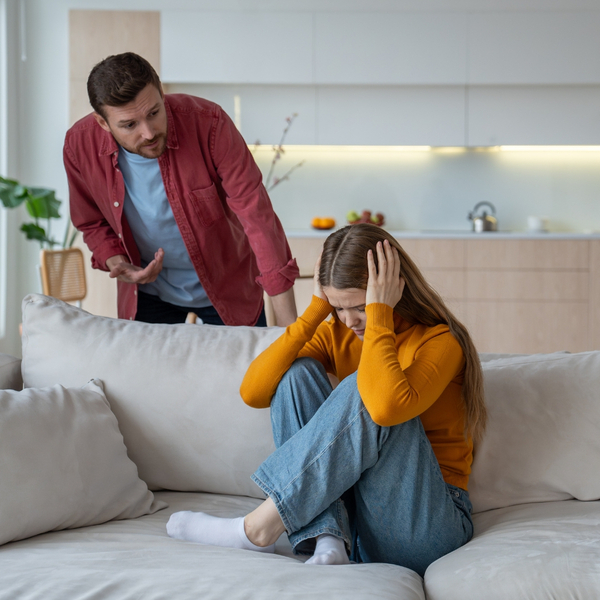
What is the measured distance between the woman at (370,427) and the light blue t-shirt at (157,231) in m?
0.71

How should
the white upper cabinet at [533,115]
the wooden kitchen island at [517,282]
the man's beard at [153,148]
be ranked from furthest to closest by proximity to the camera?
the white upper cabinet at [533,115] → the wooden kitchen island at [517,282] → the man's beard at [153,148]

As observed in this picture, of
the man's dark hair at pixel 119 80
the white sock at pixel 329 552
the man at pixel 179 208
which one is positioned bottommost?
the white sock at pixel 329 552

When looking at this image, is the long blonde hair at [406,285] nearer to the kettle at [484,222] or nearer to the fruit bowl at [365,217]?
the fruit bowl at [365,217]

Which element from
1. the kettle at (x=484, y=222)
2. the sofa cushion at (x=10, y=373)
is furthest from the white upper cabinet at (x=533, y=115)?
the sofa cushion at (x=10, y=373)

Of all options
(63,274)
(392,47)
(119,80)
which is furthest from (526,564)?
(392,47)

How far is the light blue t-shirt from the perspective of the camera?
2.08 metres

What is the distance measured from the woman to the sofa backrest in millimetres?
105

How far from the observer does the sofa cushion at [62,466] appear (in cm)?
136

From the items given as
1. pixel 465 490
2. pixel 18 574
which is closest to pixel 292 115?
pixel 465 490

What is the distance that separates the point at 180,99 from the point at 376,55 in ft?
11.0

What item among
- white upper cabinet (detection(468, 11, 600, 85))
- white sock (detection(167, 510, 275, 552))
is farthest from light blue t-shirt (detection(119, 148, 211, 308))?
white upper cabinet (detection(468, 11, 600, 85))

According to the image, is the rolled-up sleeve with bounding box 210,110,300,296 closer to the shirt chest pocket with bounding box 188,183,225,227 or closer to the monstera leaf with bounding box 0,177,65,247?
the shirt chest pocket with bounding box 188,183,225,227

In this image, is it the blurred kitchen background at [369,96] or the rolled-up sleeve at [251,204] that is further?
the blurred kitchen background at [369,96]

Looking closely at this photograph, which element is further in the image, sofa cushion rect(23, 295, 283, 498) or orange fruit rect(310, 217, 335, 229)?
orange fruit rect(310, 217, 335, 229)
